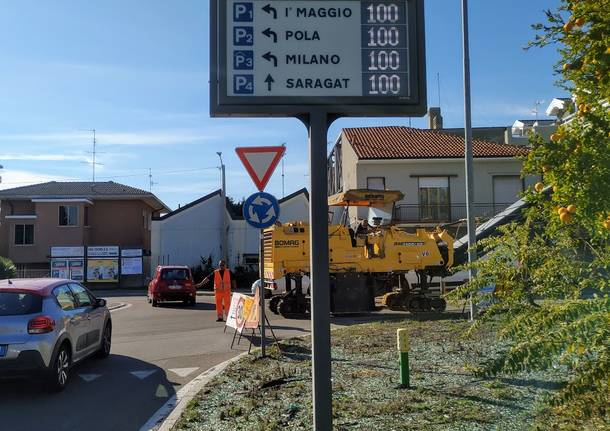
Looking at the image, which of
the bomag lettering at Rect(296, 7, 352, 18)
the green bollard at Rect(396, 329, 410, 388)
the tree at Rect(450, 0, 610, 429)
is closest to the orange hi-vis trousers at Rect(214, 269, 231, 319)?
the green bollard at Rect(396, 329, 410, 388)

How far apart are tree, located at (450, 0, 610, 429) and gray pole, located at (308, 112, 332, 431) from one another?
1.23m

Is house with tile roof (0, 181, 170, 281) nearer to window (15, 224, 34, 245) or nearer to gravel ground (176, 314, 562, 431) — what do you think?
window (15, 224, 34, 245)

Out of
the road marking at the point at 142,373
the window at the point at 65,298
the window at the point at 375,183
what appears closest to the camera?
the window at the point at 65,298

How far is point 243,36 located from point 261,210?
192 inches

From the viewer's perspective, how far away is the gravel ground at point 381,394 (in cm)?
550

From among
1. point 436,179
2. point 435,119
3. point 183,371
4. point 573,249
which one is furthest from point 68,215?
point 573,249

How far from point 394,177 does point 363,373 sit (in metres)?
26.6

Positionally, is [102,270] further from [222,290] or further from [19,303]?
[19,303]

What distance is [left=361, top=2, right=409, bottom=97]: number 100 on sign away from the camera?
4.67 m

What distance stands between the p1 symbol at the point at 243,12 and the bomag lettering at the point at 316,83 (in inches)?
23.3

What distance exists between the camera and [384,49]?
469 centimetres

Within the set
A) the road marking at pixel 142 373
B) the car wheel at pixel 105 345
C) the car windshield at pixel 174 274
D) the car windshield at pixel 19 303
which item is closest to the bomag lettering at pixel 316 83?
the car windshield at pixel 19 303

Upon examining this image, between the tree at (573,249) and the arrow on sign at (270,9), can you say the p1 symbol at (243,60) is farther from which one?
the tree at (573,249)

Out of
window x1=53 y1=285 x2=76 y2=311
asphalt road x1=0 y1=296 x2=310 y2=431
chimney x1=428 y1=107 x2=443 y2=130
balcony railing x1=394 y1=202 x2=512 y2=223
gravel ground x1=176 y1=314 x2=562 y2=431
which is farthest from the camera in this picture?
chimney x1=428 y1=107 x2=443 y2=130
